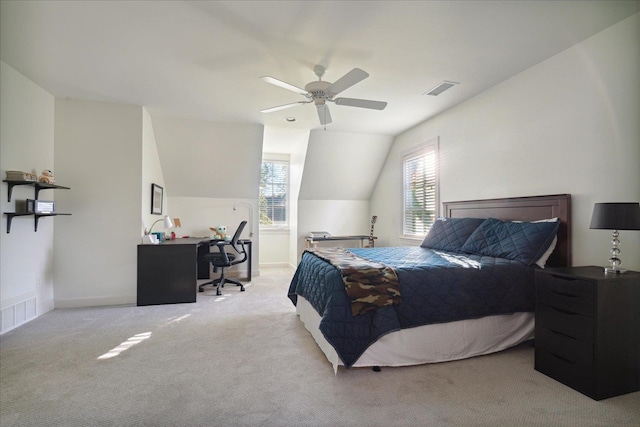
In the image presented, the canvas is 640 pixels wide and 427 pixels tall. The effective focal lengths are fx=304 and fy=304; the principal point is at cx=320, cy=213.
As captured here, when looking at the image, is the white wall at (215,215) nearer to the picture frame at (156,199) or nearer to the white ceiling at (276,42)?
the picture frame at (156,199)

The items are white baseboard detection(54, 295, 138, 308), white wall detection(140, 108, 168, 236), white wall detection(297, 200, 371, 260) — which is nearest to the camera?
white baseboard detection(54, 295, 138, 308)

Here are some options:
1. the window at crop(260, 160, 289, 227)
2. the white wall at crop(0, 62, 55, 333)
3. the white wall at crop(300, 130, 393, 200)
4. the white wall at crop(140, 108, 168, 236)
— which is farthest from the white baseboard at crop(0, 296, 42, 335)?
the white wall at crop(300, 130, 393, 200)

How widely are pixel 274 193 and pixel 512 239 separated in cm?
504

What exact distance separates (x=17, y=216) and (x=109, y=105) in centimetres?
170

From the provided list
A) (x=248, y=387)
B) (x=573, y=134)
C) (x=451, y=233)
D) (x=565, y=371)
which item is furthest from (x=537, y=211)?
(x=248, y=387)

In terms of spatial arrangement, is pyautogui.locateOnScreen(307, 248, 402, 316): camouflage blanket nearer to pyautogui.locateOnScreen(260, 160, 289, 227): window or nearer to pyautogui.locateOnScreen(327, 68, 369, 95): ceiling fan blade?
pyautogui.locateOnScreen(327, 68, 369, 95): ceiling fan blade

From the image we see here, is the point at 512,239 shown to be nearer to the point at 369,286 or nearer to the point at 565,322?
the point at 565,322

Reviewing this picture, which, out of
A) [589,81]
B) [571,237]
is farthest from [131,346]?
[589,81]

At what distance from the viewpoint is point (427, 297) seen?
2305mm

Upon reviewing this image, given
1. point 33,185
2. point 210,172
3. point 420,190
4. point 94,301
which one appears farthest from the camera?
point 210,172

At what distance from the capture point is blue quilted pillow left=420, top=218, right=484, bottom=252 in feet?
10.9

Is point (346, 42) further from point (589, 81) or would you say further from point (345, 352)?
point (345, 352)

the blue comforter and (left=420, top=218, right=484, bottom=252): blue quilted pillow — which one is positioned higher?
(left=420, top=218, right=484, bottom=252): blue quilted pillow

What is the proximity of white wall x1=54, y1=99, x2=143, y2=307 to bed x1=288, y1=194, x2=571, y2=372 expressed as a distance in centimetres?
262
